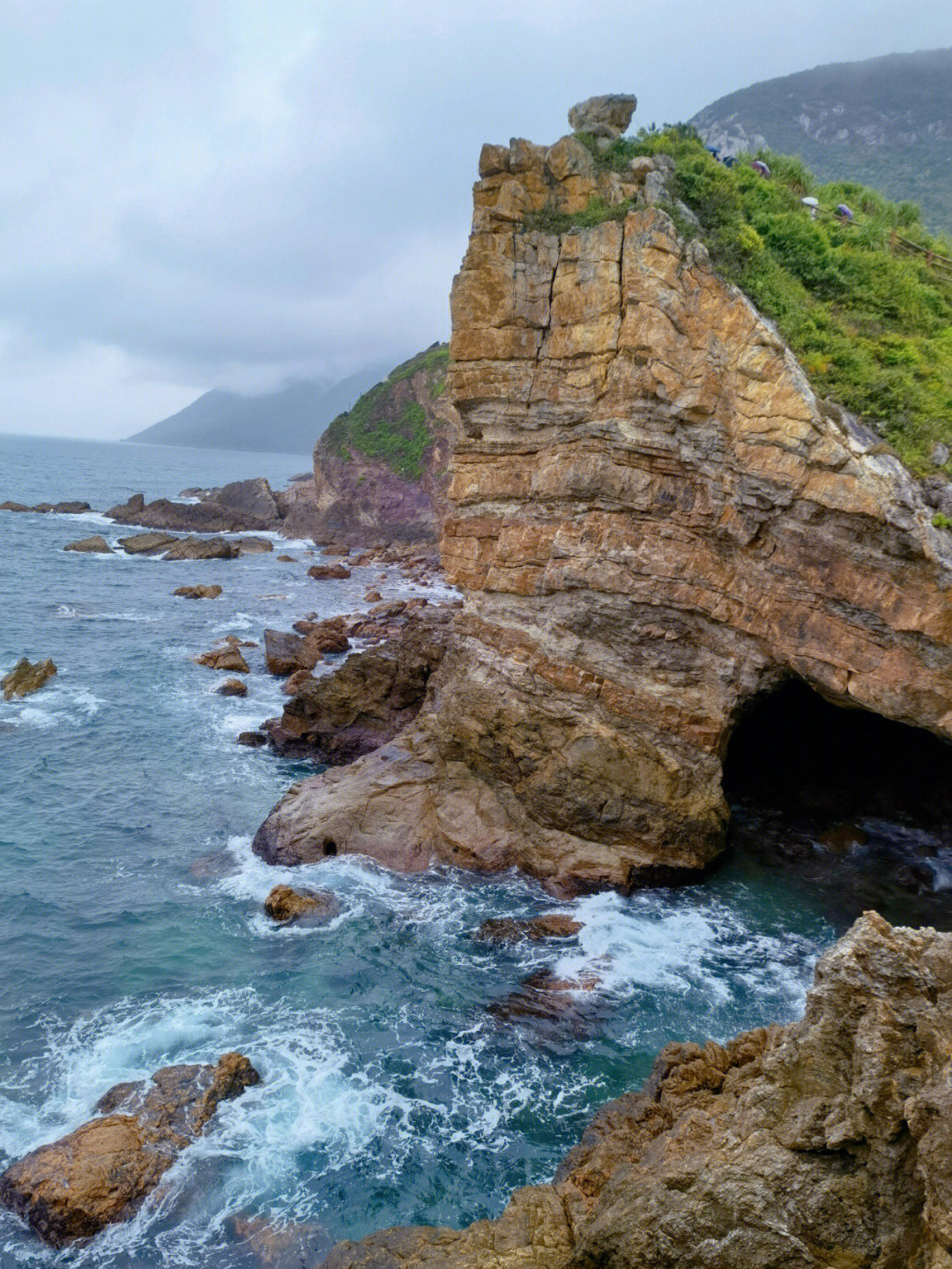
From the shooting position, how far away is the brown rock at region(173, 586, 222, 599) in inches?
1875

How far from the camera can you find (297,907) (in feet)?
53.6

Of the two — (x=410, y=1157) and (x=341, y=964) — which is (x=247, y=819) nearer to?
(x=341, y=964)

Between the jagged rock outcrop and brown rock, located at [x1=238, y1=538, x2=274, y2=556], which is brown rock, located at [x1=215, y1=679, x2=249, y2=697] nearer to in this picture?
the jagged rock outcrop

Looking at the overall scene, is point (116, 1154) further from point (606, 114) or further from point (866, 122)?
point (866, 122)

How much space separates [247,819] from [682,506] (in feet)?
44.6

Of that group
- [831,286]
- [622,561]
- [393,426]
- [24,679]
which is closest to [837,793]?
[622,561]

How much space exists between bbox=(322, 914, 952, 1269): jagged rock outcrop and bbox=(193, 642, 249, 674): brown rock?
26977mm

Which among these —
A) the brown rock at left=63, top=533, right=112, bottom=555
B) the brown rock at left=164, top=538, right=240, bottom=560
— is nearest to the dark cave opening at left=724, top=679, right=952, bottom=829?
the brown rock at left=164, top=538, right=240, bottom=560

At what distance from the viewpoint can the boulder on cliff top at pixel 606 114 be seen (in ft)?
57.5

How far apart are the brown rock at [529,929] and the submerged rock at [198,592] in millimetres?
37003

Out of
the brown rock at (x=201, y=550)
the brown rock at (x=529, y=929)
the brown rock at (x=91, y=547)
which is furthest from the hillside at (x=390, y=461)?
the brown rock at (x=529, y=929)

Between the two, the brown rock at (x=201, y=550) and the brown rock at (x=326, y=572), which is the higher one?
the brown rock at (x=201, y=550)

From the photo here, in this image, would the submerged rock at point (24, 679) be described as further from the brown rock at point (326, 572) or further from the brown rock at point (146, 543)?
the brown rock at point (146, 543)

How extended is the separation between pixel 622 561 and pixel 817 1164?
39.1 feet
